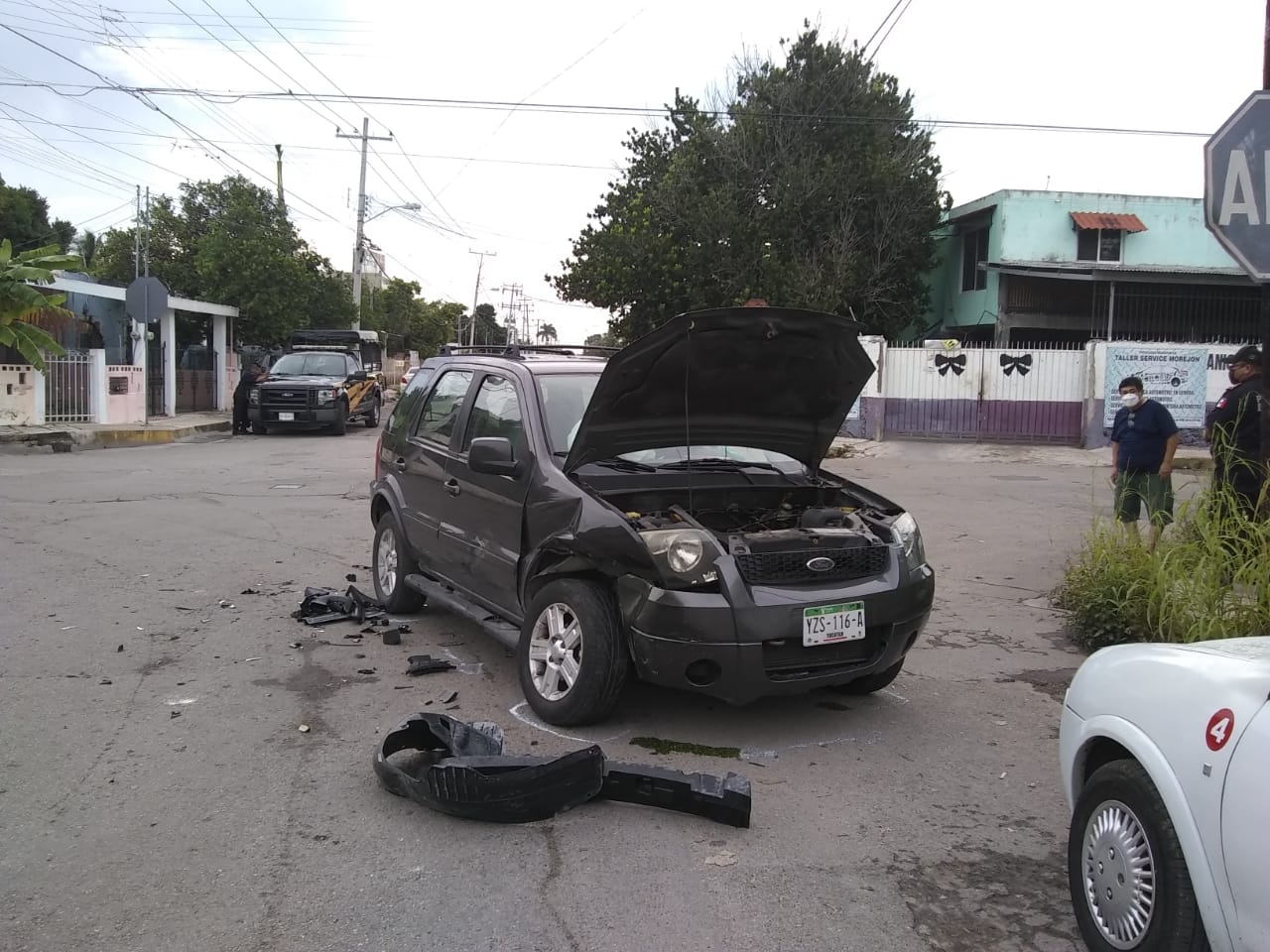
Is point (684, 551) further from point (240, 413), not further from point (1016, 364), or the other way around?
point (240, 413)

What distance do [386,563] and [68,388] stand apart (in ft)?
54.3

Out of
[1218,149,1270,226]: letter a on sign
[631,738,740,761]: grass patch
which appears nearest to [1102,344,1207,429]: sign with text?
[1218,149,1270,226]: letter a on sign

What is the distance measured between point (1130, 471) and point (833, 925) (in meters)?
6.59

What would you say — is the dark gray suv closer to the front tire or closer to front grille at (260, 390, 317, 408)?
the front tire

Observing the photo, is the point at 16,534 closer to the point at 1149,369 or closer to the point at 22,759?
the point at 22,759

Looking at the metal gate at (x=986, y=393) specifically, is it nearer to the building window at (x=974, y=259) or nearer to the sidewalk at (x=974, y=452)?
the sidewalk at (x=974, y=452)

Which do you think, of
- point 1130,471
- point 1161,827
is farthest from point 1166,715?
point 1130,471

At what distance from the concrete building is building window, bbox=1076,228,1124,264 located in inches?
1.0

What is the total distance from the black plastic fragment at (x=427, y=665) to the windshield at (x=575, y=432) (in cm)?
147

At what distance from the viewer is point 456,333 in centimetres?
7900

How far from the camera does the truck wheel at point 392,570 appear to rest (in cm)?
647

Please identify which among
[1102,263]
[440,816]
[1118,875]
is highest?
[1102,263]

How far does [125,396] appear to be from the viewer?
21.4m

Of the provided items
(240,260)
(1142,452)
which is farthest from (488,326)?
(1142,452)
